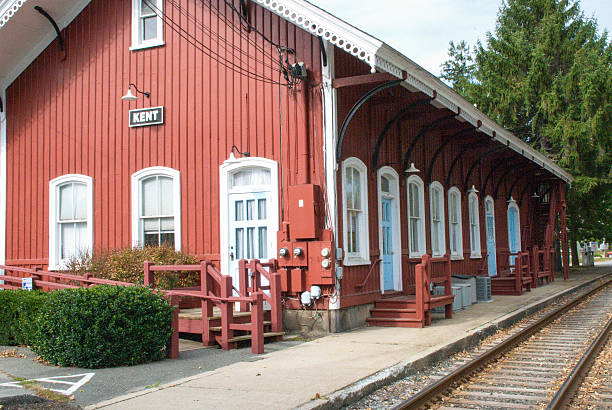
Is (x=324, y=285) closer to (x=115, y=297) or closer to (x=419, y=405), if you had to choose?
(x=115, y=297)

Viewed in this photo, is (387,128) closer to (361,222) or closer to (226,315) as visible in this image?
(361,222)

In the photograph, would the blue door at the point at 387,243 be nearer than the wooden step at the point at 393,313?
No

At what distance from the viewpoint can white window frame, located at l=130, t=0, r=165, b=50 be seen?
13.1 m

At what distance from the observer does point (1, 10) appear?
1309 cm

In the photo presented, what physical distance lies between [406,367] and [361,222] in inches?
187

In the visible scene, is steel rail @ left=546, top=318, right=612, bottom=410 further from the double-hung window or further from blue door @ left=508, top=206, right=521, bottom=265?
blue door @ left=508, top=206, right=521, bottom=265

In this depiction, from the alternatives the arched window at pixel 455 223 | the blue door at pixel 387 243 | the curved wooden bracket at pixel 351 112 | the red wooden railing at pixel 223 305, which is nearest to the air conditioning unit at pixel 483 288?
the arched window at pixel 455 223

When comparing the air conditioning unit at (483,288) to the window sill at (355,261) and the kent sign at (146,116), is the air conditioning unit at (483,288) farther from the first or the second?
the kent sign at (146,116)

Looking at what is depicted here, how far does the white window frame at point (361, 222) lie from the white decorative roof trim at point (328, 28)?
6.44 feet

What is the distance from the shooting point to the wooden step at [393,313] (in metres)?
11.6

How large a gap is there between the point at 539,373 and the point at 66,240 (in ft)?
32.6

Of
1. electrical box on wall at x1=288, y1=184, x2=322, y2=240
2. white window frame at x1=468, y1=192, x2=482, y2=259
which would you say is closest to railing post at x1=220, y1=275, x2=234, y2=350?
electrical box on wall at x1=288, y1=184, x2=322, y2=240

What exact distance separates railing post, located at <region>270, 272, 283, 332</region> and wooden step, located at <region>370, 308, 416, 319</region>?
2388mm

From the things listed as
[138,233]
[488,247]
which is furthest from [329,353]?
[488,247]
